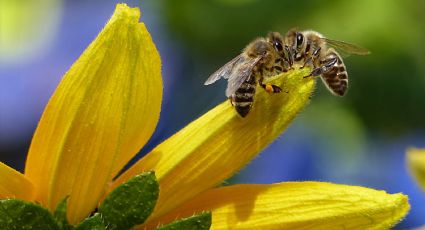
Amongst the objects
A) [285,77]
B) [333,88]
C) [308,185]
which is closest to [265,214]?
[308,185]

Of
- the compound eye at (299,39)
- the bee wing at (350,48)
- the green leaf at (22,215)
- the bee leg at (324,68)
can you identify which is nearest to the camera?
the green leaf at (22,215)

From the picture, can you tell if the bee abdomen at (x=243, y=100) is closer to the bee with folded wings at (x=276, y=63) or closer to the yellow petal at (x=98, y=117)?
the bee with folded wings at (x=276, y=63)

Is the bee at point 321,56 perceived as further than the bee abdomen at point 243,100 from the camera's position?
Yes

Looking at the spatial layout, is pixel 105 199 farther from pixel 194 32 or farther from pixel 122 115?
pixel 194 32

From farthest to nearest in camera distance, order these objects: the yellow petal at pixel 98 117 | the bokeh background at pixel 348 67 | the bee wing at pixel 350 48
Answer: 1. the bokeh background at pixel 348 67
2. the bee wing at pixel 350 48
3. the yellow petal at pixel 98 117

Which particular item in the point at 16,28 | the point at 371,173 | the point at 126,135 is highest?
the point at 126,135

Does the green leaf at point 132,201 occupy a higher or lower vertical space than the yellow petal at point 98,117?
lower

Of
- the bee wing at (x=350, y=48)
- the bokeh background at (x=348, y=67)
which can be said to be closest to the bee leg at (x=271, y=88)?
the bee wing at (x=350, y=48)

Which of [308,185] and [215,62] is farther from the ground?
[308,185]
